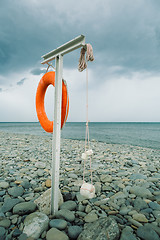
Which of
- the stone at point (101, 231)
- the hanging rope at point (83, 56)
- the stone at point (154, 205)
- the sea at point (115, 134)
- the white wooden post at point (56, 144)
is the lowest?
the sea at point (115, 134)

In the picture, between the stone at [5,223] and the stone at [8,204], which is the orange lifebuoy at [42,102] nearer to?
the stone at [8,204]

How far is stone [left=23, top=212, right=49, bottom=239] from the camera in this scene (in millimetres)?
1889

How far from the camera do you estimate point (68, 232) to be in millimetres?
1927

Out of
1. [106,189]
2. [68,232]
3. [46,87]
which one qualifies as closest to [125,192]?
[106,189]

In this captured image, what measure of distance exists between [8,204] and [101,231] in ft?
5.12

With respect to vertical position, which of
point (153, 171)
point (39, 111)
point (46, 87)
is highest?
point (46, 87)

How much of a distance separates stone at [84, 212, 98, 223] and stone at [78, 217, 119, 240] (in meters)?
0.29

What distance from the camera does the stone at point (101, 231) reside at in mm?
1738

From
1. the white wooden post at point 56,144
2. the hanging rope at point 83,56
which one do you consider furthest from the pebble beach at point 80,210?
the hanging rope at point 83,56

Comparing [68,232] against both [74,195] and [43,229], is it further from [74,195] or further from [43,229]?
[74,195]

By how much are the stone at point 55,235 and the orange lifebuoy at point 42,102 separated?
57.3 inches

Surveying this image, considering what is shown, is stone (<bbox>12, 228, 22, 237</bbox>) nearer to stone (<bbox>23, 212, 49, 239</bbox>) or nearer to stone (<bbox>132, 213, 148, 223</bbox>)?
stone (<bbox>23, 212, 49, 239</bbox>)

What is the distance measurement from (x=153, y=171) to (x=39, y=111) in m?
3.80

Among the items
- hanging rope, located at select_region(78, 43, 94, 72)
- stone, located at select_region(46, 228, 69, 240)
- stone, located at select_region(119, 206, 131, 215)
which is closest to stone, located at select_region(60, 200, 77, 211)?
stone, located at select_region(46, 228, 69, 240)
